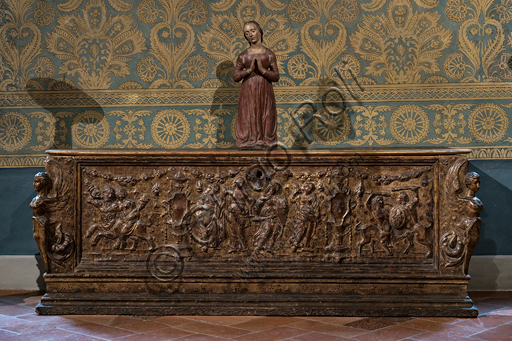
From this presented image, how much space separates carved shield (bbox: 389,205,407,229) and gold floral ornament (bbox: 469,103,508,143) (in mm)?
1187

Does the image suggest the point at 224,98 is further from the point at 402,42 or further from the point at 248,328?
the point at 248,328

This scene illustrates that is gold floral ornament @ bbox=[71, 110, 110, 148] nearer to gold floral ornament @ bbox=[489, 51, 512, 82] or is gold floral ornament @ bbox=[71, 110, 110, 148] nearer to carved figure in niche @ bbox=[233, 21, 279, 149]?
carved figure in niche @ bbox=[233, 21, 279, 149]

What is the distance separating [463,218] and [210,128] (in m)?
1.99

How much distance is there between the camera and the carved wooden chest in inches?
124

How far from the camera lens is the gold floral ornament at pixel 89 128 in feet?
13.1

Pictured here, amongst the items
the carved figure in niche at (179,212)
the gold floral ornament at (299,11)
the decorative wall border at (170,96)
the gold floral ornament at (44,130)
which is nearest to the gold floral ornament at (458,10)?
the decorative wall border at (170,96)

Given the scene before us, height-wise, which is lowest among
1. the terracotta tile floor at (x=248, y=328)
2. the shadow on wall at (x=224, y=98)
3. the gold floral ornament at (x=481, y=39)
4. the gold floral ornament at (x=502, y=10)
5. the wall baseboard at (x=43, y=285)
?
the terracotta tile floor at (x=248, y=328)

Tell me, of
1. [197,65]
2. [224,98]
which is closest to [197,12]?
[197,65]

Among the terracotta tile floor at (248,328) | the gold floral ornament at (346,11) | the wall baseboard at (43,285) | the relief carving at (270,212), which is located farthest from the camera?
the gold floral ornament at (346,11)

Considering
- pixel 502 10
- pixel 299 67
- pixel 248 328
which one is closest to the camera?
pixel 248 328

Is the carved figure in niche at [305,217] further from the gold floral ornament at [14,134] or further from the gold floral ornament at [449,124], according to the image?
the gold floral ornament at [14,134]

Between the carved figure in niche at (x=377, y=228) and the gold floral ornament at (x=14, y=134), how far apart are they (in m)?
2.71

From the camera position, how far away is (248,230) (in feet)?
10.6

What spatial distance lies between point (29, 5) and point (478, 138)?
12.3 ft
